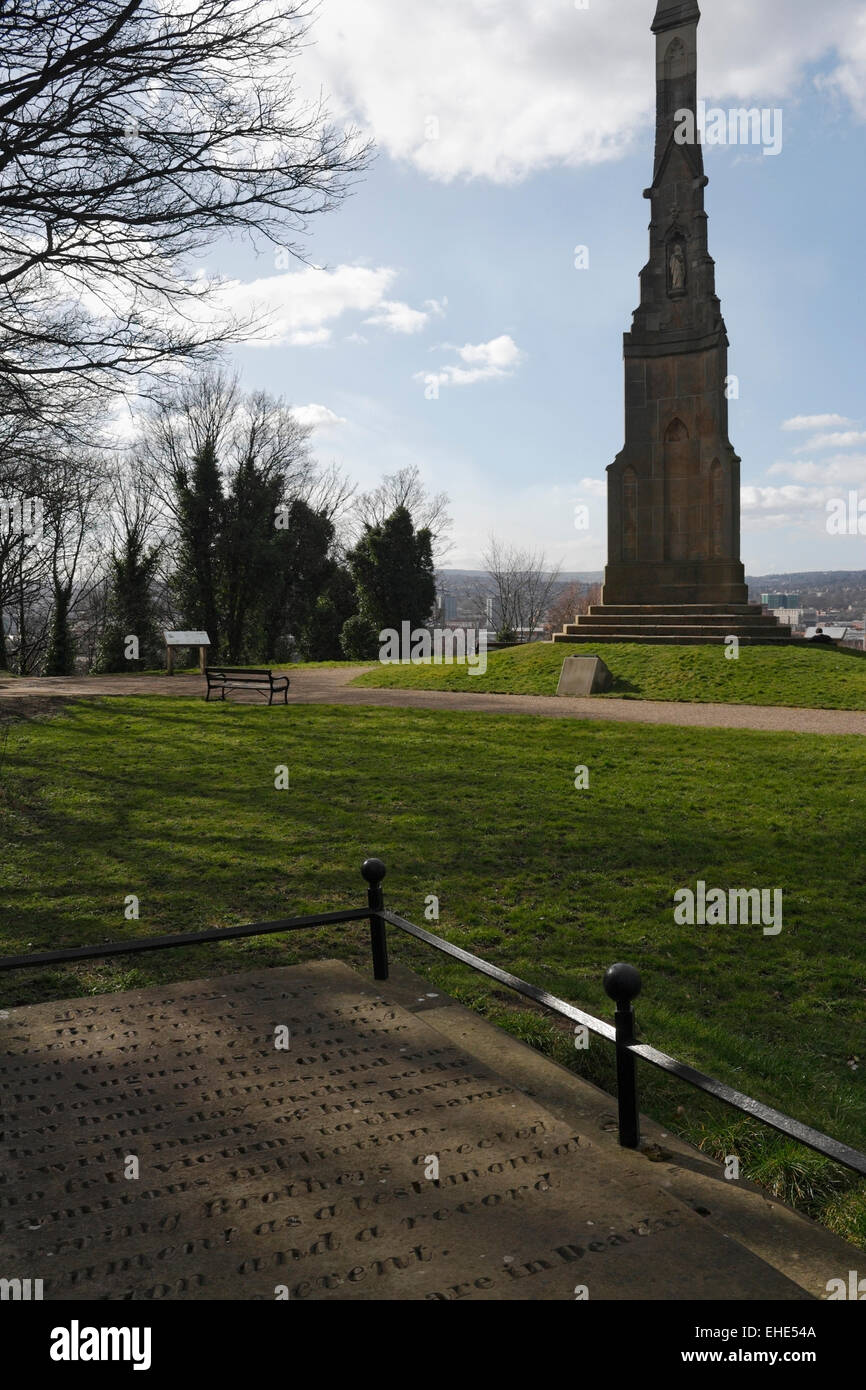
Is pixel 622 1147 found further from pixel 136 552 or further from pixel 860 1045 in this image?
pixel 136 552

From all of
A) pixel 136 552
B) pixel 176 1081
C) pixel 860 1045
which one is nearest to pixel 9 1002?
pixel 176 1081

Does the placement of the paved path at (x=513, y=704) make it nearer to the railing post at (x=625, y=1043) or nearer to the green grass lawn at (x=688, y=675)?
the green grass lawn at (x=688, y=675)

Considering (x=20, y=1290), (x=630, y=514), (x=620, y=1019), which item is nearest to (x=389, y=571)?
(x=630, y=514)

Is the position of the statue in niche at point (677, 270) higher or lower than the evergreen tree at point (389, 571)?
higher

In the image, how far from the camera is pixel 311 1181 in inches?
123

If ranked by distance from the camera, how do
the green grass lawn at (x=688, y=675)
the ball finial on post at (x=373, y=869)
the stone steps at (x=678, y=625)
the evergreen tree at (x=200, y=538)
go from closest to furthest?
the ball finial on post at (x=373, y=869) < the green grass lawn at (x=688, y=675) < the stone steps at (x=678, y=625) < the evergreen tree at (x=200, y=538)

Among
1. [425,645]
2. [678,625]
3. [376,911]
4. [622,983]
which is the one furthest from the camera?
[425,645]

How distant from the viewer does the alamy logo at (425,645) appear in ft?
99.5

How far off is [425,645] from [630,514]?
13.8 m

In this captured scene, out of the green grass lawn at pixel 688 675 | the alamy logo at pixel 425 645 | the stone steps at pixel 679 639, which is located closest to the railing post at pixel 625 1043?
the green grass lawn at pixel 688 675

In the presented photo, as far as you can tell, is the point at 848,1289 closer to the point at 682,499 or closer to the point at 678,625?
the point at 678,625

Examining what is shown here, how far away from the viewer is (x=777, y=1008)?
18.2 feet

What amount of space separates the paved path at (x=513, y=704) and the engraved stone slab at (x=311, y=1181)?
38.9ft
